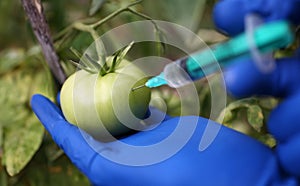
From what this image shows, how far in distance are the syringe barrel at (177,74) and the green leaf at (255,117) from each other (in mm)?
277

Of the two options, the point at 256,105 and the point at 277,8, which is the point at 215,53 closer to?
the point at 277,8

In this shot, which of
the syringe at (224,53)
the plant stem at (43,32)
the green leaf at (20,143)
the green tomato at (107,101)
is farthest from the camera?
the green leaf at (20,143)

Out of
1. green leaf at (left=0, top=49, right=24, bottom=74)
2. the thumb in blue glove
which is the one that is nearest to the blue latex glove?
the thumb in blue glove

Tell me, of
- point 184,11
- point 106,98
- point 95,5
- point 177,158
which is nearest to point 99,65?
point 106,98

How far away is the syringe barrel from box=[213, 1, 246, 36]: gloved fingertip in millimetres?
53

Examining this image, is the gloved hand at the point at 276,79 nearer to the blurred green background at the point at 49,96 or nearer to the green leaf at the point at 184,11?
the blurred green background at the point at 49,96

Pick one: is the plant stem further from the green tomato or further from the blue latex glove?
the blue latex glove

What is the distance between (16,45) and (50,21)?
26 cm

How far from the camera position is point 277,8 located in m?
0.44

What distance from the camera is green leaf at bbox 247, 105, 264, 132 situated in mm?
770

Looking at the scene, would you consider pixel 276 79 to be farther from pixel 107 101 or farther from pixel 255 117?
pixel 255 117

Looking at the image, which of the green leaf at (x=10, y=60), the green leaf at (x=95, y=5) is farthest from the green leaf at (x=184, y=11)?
the green leaf at (x=10, y=60)

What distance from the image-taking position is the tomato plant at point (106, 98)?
1.93 feet

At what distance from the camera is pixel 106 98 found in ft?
1.93
